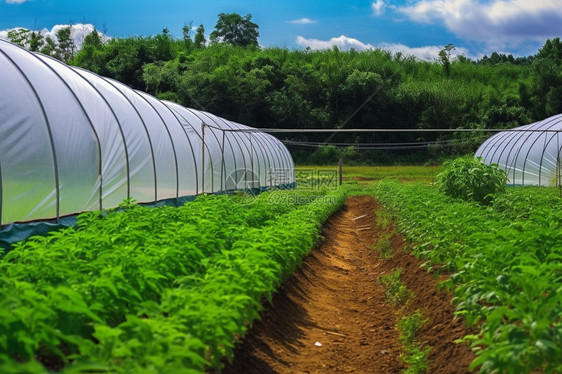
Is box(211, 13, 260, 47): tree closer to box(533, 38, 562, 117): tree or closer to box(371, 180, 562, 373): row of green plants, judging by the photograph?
box(533, 38, 562, 117): tree

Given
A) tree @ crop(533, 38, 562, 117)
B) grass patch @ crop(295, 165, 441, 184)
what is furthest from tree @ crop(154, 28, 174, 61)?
Result: tree @ crop(533, 38, 562, 117)

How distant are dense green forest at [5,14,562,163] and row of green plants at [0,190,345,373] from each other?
35.3 metres

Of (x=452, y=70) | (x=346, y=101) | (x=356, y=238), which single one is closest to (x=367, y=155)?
(x=346, y=101)

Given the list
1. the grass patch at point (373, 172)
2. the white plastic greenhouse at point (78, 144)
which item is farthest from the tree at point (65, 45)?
the white plastic greenhouse at point (78, 144)

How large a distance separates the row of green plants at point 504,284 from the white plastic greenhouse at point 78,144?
18.4 feet

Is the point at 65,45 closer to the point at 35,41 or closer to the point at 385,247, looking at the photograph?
the point at 35,41

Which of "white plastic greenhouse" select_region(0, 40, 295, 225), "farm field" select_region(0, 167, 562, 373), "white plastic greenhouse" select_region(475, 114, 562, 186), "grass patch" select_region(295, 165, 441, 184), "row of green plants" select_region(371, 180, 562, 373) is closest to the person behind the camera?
"farm field" select_region(0, 167, 562, 373)

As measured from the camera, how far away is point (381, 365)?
6.50 m

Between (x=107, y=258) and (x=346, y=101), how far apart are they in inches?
1945

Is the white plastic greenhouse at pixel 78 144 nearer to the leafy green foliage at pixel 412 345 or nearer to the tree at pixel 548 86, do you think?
the leafy green foliage at pixel 412 345

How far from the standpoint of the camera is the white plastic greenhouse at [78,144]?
902 cm

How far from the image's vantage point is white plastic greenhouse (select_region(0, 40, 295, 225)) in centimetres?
902

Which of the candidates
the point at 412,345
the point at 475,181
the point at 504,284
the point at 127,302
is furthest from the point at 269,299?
the point at 475,181

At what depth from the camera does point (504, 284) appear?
4555 mm
